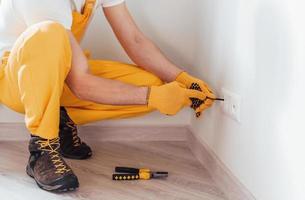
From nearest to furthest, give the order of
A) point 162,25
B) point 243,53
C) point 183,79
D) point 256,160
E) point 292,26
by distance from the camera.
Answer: point 292,26
point 256,160
point 243,53
point 183,79
point 162,25

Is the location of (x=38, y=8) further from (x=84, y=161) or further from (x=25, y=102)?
(x=84, y=161)

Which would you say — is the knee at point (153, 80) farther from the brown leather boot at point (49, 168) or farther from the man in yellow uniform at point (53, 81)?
the brown leather boot at point (49, 168)

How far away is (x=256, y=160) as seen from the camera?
1.13m

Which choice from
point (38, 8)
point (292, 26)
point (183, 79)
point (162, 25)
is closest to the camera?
point (292, 26)

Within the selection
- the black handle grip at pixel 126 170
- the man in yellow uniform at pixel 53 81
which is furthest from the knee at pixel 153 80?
the black handle grip at pixel 126 170

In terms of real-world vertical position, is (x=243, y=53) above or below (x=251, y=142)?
above

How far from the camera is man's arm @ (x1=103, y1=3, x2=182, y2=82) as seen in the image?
162 centimetres

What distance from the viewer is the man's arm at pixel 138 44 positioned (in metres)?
1.62

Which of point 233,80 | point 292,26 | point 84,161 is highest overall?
point 292,26

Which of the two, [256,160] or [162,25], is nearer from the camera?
[256,160]

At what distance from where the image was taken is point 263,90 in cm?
110

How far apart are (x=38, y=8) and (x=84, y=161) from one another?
55 centimetres

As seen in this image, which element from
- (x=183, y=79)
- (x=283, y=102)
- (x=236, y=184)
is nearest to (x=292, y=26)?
(x=283, y=102)

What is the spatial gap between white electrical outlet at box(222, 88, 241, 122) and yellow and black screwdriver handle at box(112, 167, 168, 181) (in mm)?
290
